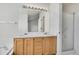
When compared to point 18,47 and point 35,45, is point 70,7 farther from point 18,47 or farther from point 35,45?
point 18,47

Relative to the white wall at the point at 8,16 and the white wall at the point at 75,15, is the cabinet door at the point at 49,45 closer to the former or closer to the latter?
the white wall at the point at 75,15

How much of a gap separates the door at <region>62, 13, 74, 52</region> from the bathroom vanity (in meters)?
0.11

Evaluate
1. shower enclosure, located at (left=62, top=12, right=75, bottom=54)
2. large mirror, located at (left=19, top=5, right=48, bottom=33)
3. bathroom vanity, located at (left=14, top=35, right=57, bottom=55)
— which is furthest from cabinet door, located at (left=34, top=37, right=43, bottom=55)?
shower enclosure, located at (left=62, top=12, right=75, bottom=54)

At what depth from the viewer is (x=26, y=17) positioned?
1.33 meters

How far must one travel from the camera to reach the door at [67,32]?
133 cm

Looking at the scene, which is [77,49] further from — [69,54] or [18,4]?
[18,4]

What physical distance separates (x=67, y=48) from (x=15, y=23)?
0.64 metres

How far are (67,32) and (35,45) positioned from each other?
0.40m

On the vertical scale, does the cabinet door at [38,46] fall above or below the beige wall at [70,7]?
below

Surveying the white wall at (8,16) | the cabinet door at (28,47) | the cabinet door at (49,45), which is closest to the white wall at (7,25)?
the white wall at (8,16)

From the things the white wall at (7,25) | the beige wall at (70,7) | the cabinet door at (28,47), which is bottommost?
Result: the cabinet door at (28,47)

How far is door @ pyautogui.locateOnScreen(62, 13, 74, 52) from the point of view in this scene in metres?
1.33

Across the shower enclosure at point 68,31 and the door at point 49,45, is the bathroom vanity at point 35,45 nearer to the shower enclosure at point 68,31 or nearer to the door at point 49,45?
the door at point 49,45

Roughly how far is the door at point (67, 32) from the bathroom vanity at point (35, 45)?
112 mm
